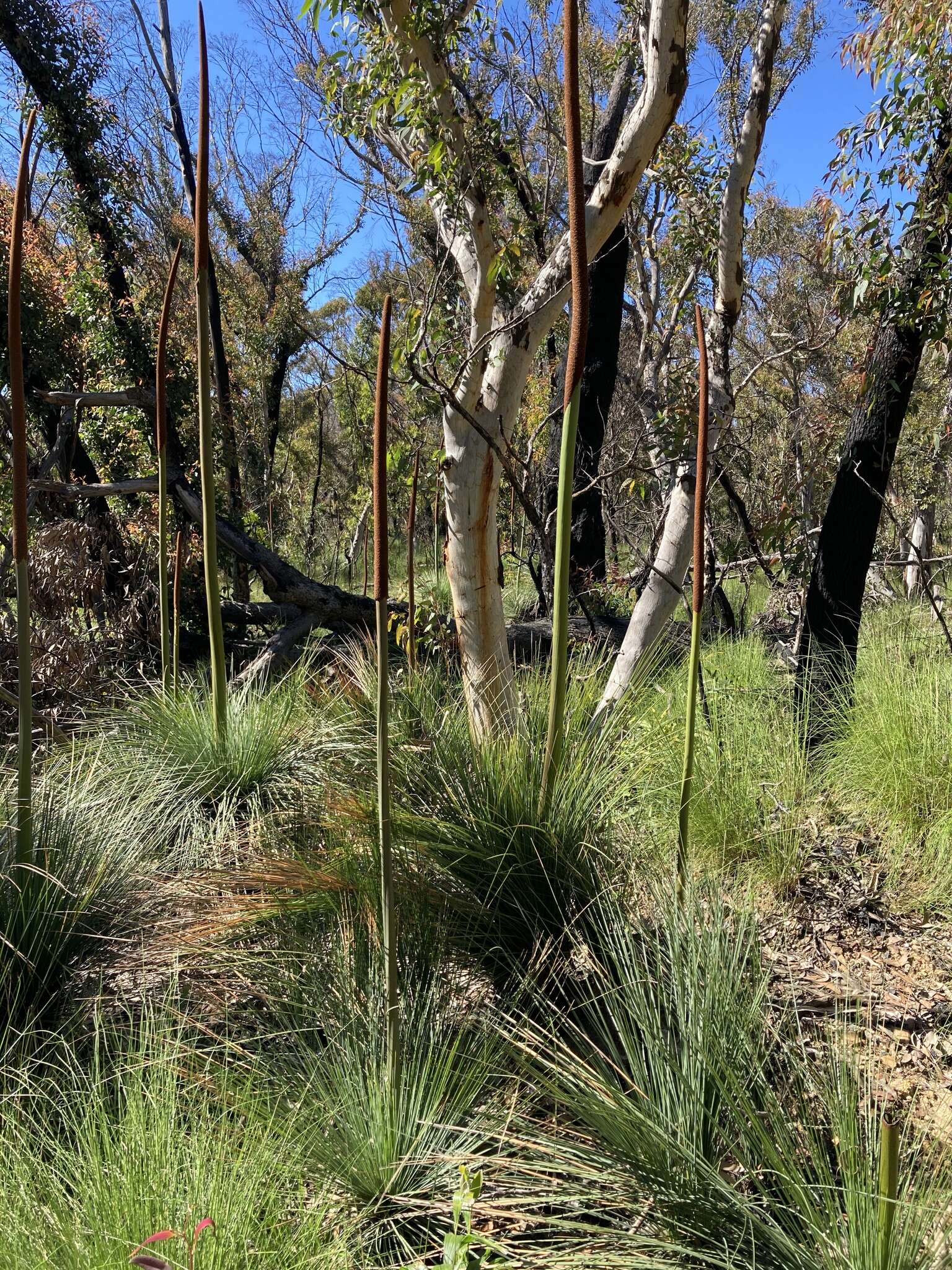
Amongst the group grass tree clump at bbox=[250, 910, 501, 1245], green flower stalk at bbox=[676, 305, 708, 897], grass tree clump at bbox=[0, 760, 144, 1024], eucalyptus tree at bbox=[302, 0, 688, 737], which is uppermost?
eucalyptus tree at bbox=[302, 0, 688, 737]

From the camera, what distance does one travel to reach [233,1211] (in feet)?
6.00

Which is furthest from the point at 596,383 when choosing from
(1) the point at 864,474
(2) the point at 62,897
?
(2) the point at 62,897

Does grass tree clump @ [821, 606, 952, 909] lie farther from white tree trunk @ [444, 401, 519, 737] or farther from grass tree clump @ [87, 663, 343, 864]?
grass tree clump @ [87, 663, 343, 864]

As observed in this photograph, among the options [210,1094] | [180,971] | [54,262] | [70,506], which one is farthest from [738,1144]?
[54,262]

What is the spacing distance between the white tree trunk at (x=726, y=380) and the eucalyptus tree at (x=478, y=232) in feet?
2.78

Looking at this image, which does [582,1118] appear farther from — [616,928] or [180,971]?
[180,971]

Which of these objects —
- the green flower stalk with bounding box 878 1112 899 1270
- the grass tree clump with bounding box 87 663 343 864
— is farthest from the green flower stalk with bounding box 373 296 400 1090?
the grass tree clump with bounding box 87 663 343 864

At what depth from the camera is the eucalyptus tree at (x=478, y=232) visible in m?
4.65

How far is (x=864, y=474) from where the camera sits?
5.93 metres

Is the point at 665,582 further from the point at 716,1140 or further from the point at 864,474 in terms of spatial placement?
the point at 716,1140

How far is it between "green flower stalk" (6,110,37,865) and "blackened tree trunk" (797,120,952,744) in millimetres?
4145

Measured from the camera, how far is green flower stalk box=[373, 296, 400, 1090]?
2.08 metres

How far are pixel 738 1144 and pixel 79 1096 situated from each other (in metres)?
1.64

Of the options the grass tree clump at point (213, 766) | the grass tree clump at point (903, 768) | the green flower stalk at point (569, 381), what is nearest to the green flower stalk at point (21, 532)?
the grass tree clump at point (213, 766)
